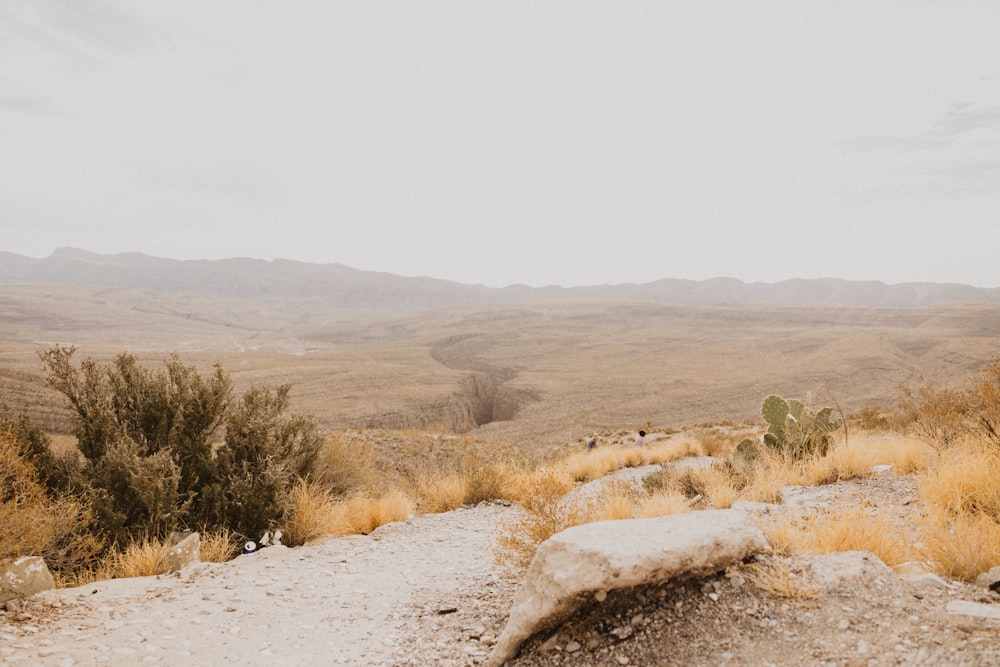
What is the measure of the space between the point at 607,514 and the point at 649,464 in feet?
33.2

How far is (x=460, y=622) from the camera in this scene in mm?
4082

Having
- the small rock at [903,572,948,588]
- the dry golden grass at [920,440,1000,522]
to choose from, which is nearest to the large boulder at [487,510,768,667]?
the small rock at [903,572,948,588]

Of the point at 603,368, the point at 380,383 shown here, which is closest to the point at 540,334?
the point at 603,368

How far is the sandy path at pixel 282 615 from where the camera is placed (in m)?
3.57

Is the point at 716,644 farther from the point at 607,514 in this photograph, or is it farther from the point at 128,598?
the point at 128,598

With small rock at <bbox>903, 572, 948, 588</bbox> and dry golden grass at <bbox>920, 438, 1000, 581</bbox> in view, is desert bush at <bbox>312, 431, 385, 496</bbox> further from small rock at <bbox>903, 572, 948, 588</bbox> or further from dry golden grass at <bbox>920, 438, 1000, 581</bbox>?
dry golden grass at <bbox>920, 438, 1000, 581</bbox>

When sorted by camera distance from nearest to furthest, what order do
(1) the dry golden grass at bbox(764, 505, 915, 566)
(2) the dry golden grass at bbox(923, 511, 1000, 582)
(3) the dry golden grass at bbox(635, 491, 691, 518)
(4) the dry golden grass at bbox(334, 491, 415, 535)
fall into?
(2) the dry golden grass at bbox(923, 511, 1000, 582), (1) the dry golden grass at bbox(764, 505, 915, 566), (3) the dry golden grass at bbox(635, 491, 691, 518), (4) the dry golden grass at bbox(334, 491, 415, 535)

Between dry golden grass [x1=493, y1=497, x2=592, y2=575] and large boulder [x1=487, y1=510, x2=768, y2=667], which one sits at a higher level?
large boulder [x1=487, y1=510, x2=768, y2=667]

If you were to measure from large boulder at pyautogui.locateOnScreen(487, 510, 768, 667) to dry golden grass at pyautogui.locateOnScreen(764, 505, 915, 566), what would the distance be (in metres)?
0.42

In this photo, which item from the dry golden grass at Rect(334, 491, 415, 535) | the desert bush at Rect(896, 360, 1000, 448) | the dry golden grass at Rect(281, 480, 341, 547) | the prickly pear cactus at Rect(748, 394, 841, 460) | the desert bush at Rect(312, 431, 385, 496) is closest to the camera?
the dry golden grass at Rect(281, 480, 341, 547)

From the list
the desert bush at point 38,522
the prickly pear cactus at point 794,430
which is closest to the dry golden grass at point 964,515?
the prickly pear cactus at point 794,430

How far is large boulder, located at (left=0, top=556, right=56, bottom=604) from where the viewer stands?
396 cm

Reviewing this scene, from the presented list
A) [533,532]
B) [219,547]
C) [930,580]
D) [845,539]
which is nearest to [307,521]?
[219,547]

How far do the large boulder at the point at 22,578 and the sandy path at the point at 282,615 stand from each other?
12cm
